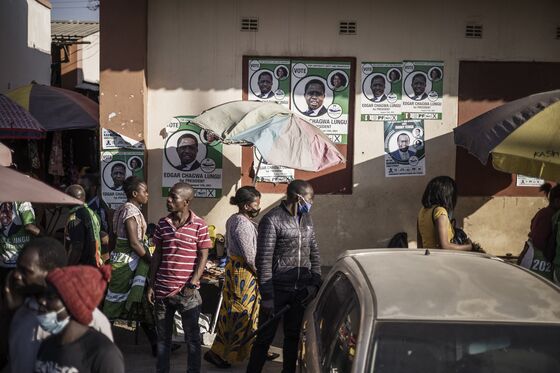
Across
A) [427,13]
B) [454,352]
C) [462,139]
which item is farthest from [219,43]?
[454,352]

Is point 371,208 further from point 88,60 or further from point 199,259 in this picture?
point 88,60

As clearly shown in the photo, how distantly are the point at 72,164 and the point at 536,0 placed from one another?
7899 millimetres

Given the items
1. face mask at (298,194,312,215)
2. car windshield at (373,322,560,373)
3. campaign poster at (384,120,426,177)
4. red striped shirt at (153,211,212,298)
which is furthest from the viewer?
campaign poster at (384,120,426,177)

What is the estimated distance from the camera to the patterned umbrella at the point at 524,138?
6242 mm

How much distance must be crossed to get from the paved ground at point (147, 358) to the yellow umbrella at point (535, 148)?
3.00 metres

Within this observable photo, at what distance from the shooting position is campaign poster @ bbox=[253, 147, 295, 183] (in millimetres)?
8883

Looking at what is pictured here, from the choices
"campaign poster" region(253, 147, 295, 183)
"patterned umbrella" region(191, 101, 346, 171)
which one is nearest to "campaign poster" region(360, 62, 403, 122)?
"campaign poster" region(253, 147, 295, 183)

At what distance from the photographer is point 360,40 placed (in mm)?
8906

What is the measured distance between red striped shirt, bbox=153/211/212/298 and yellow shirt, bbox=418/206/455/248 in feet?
7.15

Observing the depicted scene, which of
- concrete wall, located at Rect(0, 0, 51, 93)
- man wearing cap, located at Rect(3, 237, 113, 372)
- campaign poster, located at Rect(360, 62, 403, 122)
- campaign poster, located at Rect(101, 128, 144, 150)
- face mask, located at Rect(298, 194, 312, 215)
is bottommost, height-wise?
man wearing cap, located at Rect(3, 237, 113, 372)

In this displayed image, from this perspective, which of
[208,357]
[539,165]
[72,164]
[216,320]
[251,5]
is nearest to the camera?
[539,165]

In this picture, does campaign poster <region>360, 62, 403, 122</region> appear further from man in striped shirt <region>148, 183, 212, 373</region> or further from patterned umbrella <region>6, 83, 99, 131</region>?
man in striped shirt <region>148, 183, 212, 373</region>

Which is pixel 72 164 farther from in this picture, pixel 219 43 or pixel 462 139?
pixel 462 139

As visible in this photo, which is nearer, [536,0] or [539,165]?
[539,165]
